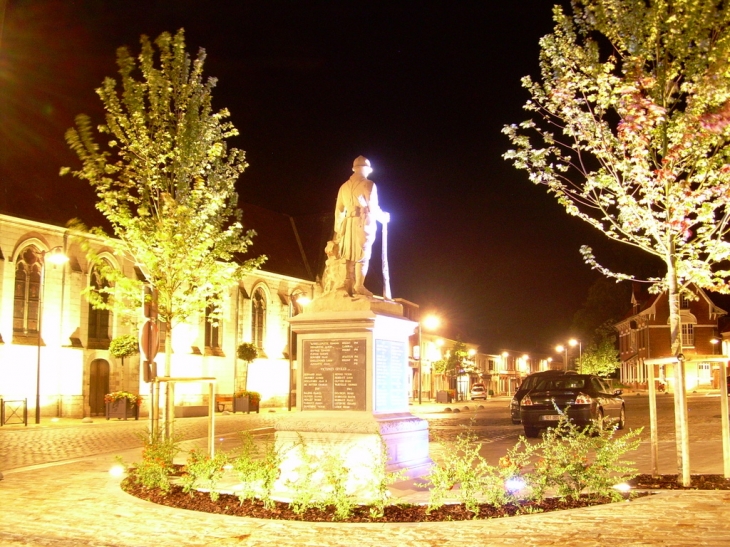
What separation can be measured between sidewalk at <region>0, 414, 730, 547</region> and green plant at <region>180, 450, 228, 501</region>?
1.79 feet

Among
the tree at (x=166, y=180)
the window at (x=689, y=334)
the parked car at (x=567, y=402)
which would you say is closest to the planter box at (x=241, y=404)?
the parked car at (x=567, y=402)

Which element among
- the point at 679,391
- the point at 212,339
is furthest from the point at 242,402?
the point at 679,391

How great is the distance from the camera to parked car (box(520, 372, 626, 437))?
18.2 meters

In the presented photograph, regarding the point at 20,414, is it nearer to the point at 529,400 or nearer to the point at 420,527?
the point at 529,400

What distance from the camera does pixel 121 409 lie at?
29750 mm

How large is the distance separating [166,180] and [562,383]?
37.2 ft

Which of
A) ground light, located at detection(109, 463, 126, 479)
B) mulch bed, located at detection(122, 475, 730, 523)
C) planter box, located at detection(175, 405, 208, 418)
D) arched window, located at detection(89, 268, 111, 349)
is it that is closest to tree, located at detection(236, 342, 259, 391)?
planter box, located at detection(175, 405, 208, 418)

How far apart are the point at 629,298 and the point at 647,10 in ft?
280

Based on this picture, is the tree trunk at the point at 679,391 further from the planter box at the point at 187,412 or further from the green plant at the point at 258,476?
the planter box at the point at 187,412

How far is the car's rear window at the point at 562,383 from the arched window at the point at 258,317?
28620 mm

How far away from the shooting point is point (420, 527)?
7.47m

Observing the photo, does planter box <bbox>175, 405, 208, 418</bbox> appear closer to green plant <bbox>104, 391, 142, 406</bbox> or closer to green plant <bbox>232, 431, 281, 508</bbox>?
green plant <bbox>104, 391, 142, 406</bbox>

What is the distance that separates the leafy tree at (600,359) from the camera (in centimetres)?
7719

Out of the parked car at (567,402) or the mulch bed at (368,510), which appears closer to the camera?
the mulch bed at (368,510)
